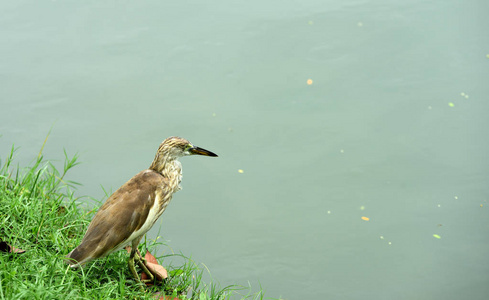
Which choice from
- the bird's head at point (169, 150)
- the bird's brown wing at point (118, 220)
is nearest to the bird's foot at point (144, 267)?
the bird's brown wing at point (118, 220)

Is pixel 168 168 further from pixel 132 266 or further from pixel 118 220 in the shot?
pixel 132 266

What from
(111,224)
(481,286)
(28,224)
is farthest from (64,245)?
(481,286)

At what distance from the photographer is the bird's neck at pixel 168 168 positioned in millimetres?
3400

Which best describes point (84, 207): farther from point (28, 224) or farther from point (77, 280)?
point (77, 280)

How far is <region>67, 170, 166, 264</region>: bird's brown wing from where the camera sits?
10.2 feet

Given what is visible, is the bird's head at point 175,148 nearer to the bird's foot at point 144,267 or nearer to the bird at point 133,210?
the bird at point 133,210

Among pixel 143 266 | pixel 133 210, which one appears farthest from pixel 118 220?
pixel 143 266

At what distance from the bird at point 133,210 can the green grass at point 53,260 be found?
0.38 ft

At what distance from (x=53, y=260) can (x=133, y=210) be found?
0.54 m

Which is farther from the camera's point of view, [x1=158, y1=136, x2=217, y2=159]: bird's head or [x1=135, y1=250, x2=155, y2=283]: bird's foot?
[x1=135, y1=250, x2=155, y2=283]: bird's foot

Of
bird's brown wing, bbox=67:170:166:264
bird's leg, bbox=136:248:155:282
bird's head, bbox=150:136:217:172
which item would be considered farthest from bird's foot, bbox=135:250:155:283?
bird's head, bbox=150:136:217:172

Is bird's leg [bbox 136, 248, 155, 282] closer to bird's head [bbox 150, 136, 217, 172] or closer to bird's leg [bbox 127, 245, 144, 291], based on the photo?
bird's leg [bbox 127, 245, 144, 291]

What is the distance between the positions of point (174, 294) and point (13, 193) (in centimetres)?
120

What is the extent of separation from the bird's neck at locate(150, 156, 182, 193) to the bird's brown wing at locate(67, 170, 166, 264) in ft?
0.31
